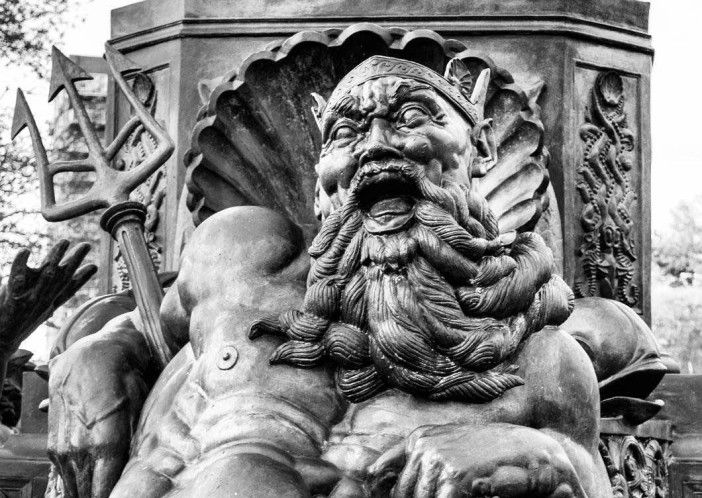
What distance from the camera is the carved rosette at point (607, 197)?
7.98 metres

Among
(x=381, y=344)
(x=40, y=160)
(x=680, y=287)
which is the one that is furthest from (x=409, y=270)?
(x=680, y=287)

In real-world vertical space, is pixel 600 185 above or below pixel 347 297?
above

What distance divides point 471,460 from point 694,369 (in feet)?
55.7

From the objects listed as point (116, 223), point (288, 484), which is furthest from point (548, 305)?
point (116, 223)

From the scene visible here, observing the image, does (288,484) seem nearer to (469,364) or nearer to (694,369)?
(469,364)

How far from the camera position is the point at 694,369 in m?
22.0

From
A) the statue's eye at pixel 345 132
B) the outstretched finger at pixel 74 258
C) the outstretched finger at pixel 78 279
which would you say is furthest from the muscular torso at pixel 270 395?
the outstretched finger at pixel 78 279

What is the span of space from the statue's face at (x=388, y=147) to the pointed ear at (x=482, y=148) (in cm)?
15

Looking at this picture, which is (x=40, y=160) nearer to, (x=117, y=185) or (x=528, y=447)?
(x=117, y=185)

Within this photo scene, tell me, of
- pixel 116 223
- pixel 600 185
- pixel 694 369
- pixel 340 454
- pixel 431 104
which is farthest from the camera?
pixel 694 369

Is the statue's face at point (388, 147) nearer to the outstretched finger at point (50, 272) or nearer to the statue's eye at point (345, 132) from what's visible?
the statue's eye at point (345, 132)

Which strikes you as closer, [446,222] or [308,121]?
[446,222]

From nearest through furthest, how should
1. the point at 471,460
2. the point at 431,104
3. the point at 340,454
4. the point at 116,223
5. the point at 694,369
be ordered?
1. the point at 471,460
2. the point at 340,454
3. the point at 431,104
4. the point at 116,223
5. the point at 694,369

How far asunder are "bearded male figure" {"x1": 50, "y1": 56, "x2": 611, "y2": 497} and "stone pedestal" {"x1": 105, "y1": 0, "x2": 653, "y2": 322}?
163 cm
